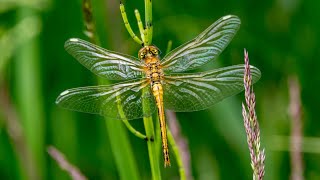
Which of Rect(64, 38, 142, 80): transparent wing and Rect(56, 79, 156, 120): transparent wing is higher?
Rect(64, 38, 142, 80): transparent wing

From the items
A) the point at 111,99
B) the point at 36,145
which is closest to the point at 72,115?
the point at 36,145

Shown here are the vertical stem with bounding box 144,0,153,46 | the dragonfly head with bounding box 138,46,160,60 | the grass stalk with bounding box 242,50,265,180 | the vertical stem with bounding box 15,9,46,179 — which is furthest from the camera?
the vertical stem with bounding box 15,9,46,179

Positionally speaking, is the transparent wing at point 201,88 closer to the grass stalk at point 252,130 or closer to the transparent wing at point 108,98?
the transparent wing at point 108,98

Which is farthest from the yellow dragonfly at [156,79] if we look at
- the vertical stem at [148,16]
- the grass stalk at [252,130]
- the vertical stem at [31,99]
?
the vertical stem at [31,99]

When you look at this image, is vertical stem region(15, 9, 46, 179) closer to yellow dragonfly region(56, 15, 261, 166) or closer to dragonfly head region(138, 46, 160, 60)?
yellow dragonfly region(56, 15, 261, 166)

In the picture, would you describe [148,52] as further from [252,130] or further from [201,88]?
[252,130]

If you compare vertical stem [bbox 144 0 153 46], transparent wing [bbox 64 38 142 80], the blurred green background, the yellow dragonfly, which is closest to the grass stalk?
vertical stem [bbox 144 0 153 46]

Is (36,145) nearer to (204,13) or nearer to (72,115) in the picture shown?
(72,115)
